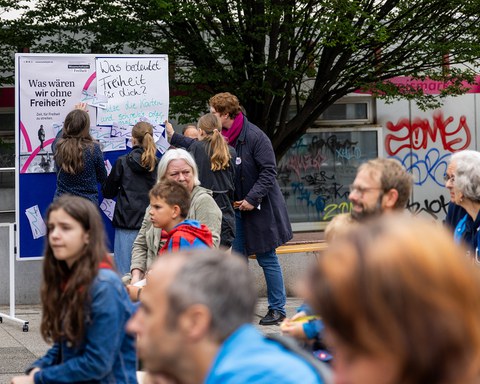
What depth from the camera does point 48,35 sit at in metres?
13.8

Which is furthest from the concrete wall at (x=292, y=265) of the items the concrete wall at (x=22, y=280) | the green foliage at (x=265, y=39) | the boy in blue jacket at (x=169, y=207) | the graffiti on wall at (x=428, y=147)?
the graffiti on wall at (x=428, y=147)

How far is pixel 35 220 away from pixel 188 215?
2888 mm

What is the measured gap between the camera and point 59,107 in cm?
838

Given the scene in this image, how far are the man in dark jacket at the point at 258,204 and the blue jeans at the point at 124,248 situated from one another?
88 centimetres

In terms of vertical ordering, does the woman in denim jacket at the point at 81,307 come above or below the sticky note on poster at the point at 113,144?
below

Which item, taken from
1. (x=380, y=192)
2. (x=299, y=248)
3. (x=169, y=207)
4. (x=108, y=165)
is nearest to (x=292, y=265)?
(x=299, y=248)

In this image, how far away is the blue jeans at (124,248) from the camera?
792 centimetres

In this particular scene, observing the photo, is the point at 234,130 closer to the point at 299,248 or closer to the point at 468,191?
the point at 299,248

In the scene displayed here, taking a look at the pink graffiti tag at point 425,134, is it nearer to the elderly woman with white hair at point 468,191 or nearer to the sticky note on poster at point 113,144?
the sticky note on poster at point 113,144

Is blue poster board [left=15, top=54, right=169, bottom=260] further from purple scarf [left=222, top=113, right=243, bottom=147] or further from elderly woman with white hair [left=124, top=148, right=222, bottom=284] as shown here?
elderly woman with white hair [left=124, top=148, right=222, bottom=284]

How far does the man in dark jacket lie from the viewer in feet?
26.5

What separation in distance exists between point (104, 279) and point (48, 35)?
35.0ft

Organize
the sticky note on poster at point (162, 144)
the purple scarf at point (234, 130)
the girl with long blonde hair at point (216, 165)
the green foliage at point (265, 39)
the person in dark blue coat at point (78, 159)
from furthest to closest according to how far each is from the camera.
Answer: the green foliage at point (265, 39) → the sticky note on poster at point (162, 144) → the purple scarf at point (234, 130) → the person in dark blue coat at point (78, 159) → the girl with long blonde hair at point (216, 165)

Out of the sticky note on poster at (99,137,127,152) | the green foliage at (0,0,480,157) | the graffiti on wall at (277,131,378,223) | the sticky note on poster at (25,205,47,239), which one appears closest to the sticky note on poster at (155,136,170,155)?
the sticky note on poster at (99,137,127,152)
